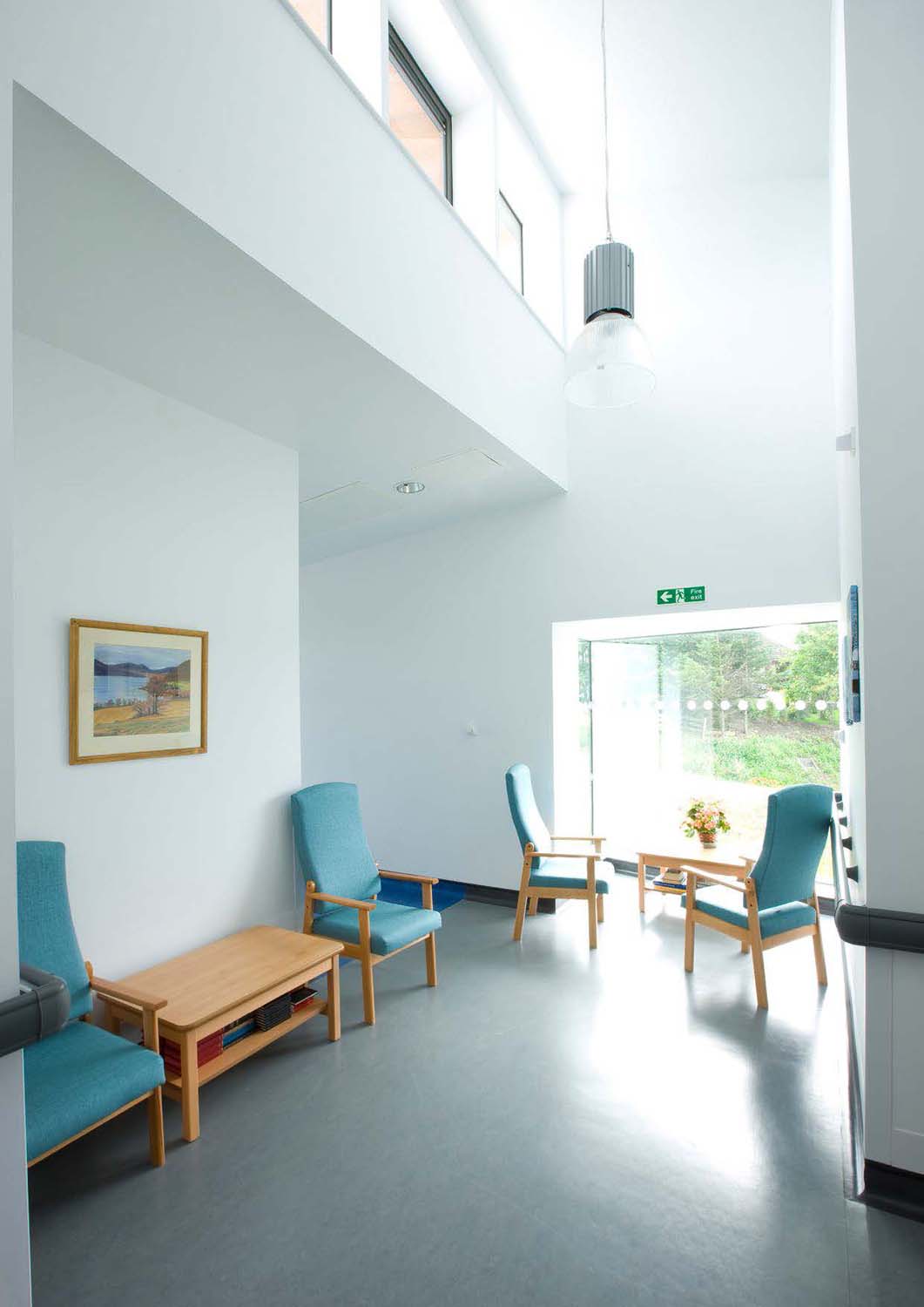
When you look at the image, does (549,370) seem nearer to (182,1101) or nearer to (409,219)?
(409,219)

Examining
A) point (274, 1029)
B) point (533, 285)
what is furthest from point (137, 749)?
point (533, 285)

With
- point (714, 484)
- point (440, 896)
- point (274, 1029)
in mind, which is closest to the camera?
point (274, 1029)

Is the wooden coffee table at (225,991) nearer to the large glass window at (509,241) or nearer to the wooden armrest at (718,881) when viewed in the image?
the wooden armrest at (718,881)

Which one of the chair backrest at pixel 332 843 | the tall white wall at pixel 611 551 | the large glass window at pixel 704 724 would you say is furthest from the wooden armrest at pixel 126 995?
the large glass window at pixel 704 724

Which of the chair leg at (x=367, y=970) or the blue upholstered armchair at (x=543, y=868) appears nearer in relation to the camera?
the chair leg at (x=367, y=970)

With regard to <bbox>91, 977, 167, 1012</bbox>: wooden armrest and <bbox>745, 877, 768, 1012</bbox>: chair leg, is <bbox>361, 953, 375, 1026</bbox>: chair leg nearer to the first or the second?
<bbox>91, 977, 167, 1012</bbox>: wooden armrest

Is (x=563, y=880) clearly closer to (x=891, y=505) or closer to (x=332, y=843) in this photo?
(x=332, y=843)

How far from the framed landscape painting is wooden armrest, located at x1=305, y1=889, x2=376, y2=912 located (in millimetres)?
956

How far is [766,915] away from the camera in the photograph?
356 cm

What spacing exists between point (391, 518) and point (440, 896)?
2.96 m

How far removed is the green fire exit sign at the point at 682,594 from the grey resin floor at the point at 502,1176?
2.47 m

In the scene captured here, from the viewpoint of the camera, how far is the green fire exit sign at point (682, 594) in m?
4.78

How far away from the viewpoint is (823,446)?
4.43m

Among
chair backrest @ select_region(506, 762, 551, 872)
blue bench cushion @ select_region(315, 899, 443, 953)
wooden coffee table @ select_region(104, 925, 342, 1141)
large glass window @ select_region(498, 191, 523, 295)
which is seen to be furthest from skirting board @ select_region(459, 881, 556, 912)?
large glass window @ select_region(498, 191, 523, 295)
